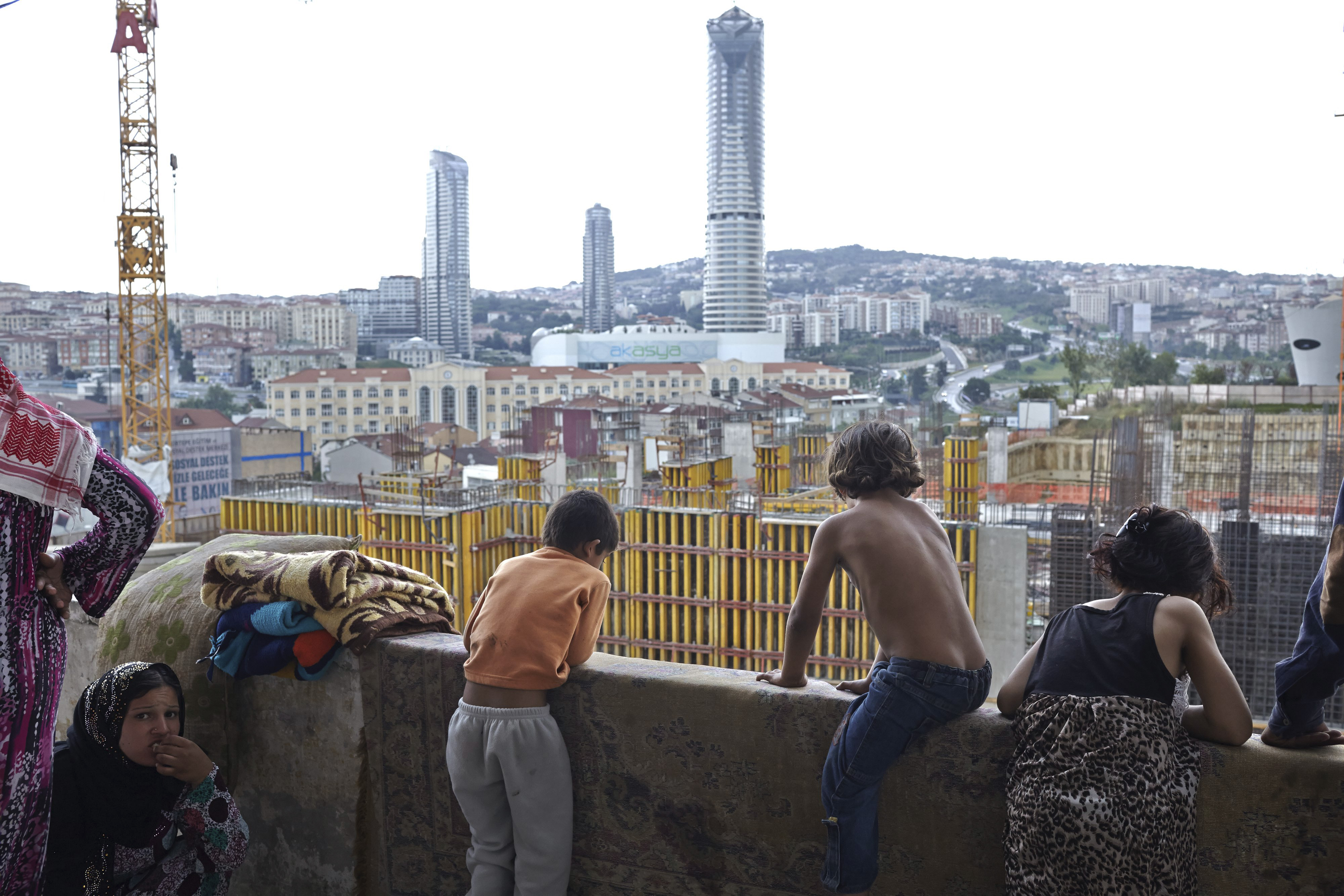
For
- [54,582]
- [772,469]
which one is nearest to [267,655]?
[54,582]

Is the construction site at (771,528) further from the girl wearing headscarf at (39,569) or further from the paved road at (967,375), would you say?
the paved road at (967,375)

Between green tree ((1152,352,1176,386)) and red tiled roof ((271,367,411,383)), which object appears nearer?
green tree ((1152,352,1176,386))

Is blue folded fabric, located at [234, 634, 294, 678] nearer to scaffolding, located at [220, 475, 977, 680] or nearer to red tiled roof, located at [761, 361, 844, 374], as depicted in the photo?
scaffolding, located at [220, 475, 977, 680]

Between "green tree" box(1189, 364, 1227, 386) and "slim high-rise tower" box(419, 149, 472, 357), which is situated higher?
"slim high-rise tower" box(419, 149, 472, 357)

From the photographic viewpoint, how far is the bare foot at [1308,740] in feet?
4.71

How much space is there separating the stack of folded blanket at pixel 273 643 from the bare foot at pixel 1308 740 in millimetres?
1673

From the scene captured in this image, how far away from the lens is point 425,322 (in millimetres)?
99562

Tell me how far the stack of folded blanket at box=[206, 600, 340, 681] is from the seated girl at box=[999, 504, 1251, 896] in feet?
4.47

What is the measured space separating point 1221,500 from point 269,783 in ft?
48.1

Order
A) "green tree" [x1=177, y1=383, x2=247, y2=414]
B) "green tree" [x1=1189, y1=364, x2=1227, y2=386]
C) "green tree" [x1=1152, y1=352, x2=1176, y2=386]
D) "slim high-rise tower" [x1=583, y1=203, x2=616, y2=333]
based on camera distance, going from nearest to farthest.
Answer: "green tree" [x1=1189, y1=364, x2=1227, y2=386] → "green tree" [x1=1152, y1=352, x2=1176, y2=386] → "green tree" [x1=177, y1=383, x2=247, y2=414] → "slim high-rise tower" [x1=583, y1=203, x2=616, y2=333]

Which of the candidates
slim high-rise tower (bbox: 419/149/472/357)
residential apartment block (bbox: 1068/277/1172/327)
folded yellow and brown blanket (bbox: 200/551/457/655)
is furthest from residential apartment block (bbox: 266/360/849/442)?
folded yellow and brown blanket (bbox: 200/551/457/655)

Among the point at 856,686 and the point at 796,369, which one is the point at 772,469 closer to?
the point at 856,686

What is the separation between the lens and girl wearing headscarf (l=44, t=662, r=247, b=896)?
1.74 meters

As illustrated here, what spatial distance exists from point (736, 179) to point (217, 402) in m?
69.9
